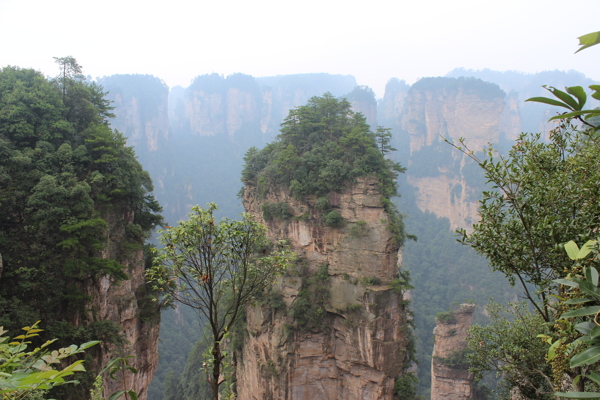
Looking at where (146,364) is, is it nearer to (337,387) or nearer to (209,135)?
(337,387)

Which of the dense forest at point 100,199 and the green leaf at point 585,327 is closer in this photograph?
the green leaf at point 585,327

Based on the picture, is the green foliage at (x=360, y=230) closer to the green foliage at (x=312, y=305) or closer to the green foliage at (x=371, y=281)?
the green foliage at (x=371, y=281)

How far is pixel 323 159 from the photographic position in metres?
18.4

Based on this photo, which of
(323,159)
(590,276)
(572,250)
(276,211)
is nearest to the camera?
(590,276)

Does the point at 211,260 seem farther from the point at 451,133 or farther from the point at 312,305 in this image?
the point at 451,133

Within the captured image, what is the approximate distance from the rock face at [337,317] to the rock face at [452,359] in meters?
8.44

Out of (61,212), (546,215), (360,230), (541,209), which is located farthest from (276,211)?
(546,215)

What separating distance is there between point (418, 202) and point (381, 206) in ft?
158

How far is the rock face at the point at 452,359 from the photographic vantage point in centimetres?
2181

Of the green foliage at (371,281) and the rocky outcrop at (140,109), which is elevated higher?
the rocky outcrop at (140,109)

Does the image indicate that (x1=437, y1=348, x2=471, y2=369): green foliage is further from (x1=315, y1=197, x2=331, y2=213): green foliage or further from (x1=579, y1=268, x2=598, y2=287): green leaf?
(x1=579, y1=268, x2=598, y2=287): green leaf

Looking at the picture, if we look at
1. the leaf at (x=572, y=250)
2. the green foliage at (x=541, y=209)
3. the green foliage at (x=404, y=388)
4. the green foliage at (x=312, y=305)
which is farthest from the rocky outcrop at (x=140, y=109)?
the leaf at (x=572, y=250)

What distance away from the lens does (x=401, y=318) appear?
15961 millimetres

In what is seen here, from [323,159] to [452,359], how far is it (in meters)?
16.4
